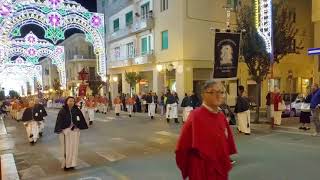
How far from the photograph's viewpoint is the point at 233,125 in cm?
1844

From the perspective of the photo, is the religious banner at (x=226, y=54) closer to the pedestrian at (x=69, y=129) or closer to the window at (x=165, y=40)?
the pedestrian at (x=69, y=129)

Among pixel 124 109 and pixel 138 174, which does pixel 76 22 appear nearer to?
pixel 124 109

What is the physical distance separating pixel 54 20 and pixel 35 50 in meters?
18.7

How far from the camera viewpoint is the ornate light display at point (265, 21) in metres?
18.6

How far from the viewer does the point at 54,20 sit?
28469mm

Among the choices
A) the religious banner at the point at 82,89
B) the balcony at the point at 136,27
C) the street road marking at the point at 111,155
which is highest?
the balcony at the point at 136,27

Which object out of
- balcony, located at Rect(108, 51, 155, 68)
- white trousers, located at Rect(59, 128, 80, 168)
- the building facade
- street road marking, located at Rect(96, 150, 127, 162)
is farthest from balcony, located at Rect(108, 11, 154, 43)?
white trousers, located at Rect(59, 128, 80, 168)

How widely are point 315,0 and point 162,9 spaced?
1319cm

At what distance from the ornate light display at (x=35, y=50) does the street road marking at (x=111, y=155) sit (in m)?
32.9

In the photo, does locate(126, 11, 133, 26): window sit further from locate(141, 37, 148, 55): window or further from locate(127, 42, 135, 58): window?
locate(141, 37, 148, 55): window

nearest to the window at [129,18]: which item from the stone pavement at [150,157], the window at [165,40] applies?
the window at [165,40]

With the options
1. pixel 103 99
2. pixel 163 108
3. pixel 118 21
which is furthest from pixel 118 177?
pixel 118 21

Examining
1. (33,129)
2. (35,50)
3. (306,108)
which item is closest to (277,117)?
(306,108)

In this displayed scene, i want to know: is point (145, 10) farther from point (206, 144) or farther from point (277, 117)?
point (206, 144)
